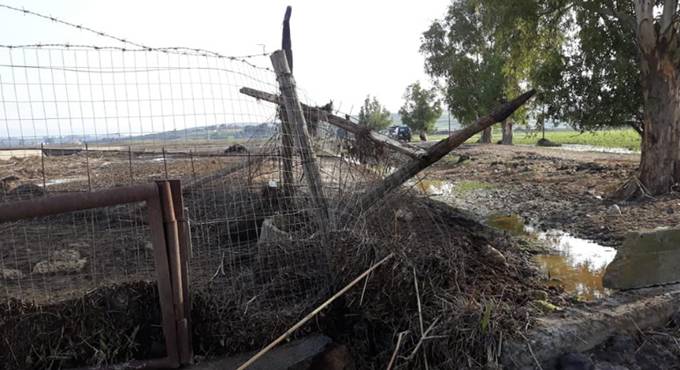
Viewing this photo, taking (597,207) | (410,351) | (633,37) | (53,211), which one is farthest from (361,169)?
(633,37)

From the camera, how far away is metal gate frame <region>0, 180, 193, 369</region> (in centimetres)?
293

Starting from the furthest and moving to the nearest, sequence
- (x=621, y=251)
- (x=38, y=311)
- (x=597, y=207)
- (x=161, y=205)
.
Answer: (x=597, y=207) < (x=621, y=251) < (x=38, y=311) < (x=161, y=205)

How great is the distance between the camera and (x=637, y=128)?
37.2 ft

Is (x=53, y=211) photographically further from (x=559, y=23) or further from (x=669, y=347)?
(x=559, y=23)

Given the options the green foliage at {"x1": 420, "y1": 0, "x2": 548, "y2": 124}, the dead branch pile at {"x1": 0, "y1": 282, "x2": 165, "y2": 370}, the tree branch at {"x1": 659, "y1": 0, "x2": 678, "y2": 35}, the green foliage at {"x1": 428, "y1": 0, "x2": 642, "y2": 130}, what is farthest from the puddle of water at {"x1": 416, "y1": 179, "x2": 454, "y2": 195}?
the green foliage at {"x1": 420, "y1": 0, "x2": 548, "y2": 124}

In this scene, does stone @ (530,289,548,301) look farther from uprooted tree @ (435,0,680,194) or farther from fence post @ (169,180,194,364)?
uprooted tree @ (435,0,680,194)

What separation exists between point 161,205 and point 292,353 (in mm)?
1365

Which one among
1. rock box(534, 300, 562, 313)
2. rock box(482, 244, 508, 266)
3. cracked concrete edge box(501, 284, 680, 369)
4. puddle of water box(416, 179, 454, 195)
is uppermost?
rock box(482, 244, 508, 266)

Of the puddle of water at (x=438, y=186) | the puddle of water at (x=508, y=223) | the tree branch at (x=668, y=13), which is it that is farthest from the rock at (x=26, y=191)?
the tree branch at (x=668, y=13)

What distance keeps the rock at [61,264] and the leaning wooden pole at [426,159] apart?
7.96 feet

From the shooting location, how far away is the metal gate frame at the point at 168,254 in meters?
2.93

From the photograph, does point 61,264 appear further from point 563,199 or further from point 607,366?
point 563,199

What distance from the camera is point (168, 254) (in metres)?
3.08

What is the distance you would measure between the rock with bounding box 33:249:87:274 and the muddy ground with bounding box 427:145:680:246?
13.1 feet
